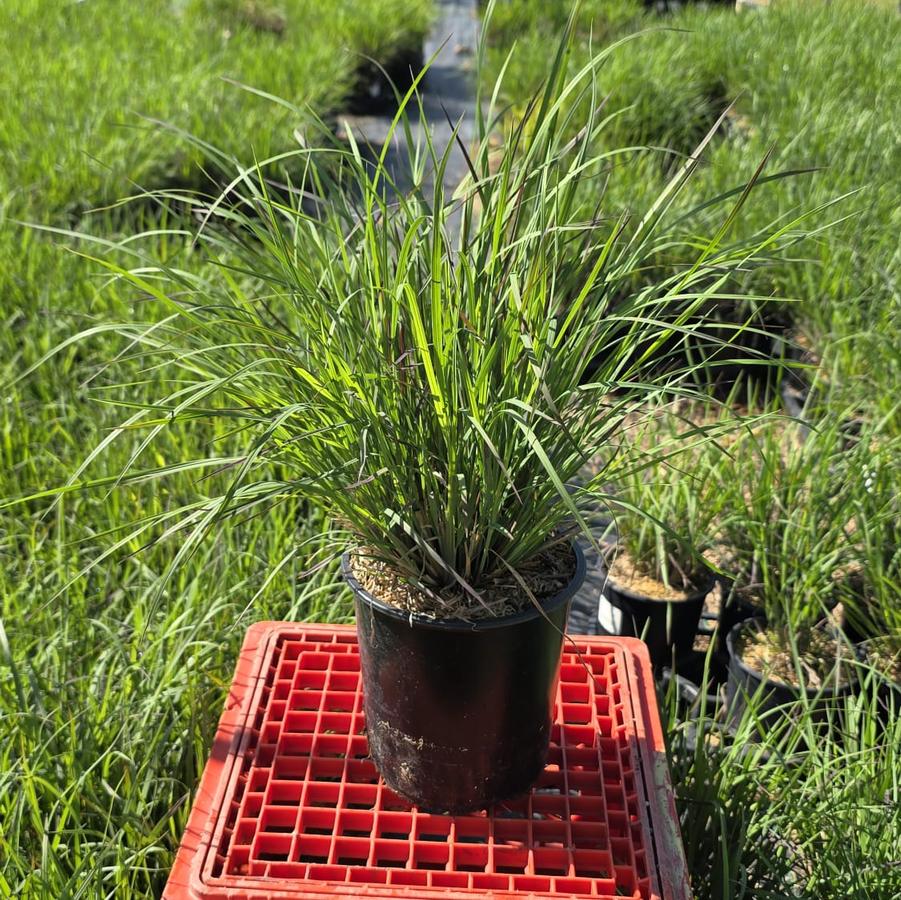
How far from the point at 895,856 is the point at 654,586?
777mm

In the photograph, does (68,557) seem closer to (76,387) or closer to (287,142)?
(76,387)

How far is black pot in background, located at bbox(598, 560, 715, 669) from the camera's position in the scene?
1974mm

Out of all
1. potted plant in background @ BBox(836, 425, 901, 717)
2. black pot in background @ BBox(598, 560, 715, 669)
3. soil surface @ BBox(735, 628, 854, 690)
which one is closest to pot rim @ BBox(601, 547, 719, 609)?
black pot in background @ BBox(598, 560, 715, 669)

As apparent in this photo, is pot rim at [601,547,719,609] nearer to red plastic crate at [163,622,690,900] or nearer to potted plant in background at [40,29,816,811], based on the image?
Result: red plastic crate at [163,622,690,900]

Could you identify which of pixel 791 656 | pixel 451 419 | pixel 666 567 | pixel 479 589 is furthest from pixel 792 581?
pixel 451 419

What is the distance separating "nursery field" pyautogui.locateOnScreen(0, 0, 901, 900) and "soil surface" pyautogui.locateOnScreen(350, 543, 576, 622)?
7cm

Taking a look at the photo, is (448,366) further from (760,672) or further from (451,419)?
(760,672)

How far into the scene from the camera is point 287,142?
4.07 meters

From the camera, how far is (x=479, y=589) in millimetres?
1141

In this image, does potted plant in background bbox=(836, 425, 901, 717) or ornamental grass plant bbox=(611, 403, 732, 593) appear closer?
potted plant in background bbox=(836, 425, 901, 717)

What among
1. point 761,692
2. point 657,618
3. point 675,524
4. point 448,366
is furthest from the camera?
point 675,524

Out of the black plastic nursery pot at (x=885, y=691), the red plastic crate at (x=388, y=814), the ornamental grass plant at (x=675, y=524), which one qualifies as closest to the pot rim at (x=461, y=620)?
the red plastic crate at (x=388, y=814)

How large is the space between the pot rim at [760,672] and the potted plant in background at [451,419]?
0.73 metres

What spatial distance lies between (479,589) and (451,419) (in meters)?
0.21
